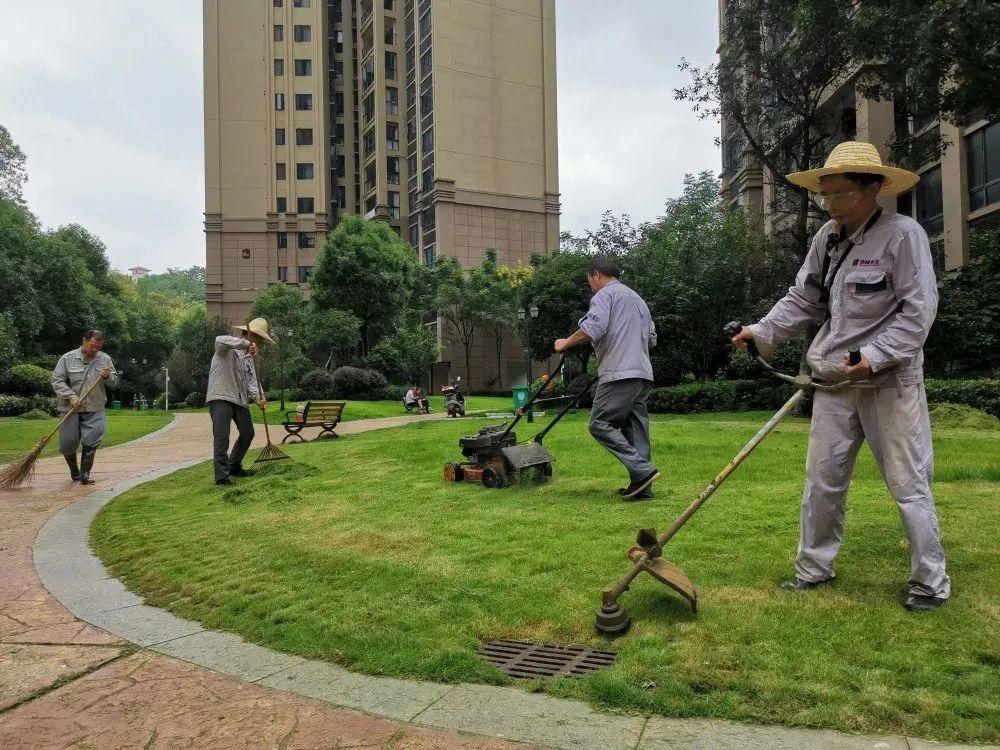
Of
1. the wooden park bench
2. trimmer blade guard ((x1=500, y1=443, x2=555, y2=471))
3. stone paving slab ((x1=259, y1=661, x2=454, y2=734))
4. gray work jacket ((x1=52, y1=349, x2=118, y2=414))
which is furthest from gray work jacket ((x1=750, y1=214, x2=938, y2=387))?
the wooden park bench

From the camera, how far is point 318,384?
3238 centimetres

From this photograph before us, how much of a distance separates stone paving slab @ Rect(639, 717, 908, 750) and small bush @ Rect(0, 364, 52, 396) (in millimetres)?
31278

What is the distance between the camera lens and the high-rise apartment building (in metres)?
48.2

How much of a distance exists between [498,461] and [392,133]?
169ft

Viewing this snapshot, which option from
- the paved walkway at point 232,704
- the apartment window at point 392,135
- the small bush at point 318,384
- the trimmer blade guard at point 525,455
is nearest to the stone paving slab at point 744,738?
the paved walkway at point 232,704

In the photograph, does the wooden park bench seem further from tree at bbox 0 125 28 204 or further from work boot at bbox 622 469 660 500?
tree at bbox 0 125 28 204

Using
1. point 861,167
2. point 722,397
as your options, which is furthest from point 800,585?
point 722,397

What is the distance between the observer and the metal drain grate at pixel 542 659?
2777 mm

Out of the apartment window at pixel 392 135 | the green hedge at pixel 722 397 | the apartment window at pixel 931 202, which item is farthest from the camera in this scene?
the apartment window at pixel 392 135

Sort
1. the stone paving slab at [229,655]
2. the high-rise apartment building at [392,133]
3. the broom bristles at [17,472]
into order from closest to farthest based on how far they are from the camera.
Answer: the stone paving slab at [229,655], the broom bristles at [17,472], the high-rise apartment building at [392,133]

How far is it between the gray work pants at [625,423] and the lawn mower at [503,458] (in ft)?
1.69

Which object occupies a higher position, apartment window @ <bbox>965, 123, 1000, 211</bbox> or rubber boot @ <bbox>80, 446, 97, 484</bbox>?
apartment window @ <bbox>965, 123, 1000, 211</bbox>

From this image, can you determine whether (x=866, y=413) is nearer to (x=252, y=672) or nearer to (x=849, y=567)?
(x=849, y=567)

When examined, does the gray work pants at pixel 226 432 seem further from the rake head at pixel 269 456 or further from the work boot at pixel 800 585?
the work boot at pixel 800 585
